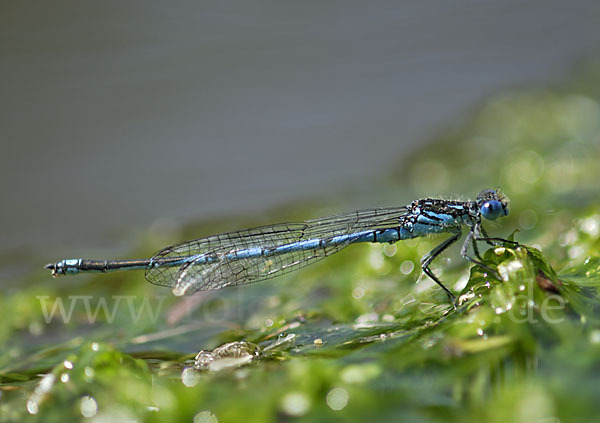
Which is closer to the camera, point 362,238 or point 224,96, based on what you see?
point 362,238

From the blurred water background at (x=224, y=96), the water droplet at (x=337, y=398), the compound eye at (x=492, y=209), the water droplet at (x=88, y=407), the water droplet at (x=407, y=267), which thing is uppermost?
the blurred water background at (x=224, y=96)

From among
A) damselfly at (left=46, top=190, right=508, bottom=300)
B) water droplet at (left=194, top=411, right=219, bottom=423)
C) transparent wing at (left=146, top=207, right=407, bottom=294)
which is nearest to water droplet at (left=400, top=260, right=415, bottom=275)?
damselfly at (left=46, top=190, right=508, bottom=300)

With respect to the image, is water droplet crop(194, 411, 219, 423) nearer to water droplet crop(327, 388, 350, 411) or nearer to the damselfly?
water droplet crop(327, 388, 350, 411)

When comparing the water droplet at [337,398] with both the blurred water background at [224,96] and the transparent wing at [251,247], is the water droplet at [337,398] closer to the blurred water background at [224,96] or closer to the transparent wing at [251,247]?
the transparent wing at [251,247]

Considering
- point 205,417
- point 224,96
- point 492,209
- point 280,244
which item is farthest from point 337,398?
point 224,96

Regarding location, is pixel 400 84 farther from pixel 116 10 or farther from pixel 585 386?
pixel 585 386

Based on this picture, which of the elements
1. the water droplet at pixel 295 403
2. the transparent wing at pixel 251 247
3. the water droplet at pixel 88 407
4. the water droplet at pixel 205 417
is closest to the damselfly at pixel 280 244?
the transparent wing at pixel 251 247

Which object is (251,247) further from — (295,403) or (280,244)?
(295,403)

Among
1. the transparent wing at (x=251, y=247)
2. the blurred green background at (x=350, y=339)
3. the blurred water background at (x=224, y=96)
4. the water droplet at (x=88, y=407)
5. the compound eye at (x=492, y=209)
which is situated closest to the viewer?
the blurred green background at (x=350, y=339)
